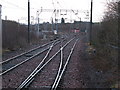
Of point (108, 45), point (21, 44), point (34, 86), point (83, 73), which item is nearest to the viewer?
point (34, 86)

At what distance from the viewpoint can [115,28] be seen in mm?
14797

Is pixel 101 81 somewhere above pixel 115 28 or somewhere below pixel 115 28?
below

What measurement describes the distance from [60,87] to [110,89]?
1.91 metres

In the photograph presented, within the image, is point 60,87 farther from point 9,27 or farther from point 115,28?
point 9,27

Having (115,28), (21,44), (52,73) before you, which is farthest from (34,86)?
(21,44)

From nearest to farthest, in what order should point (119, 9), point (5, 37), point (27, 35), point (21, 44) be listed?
1. point (119, 9)
2. point (5, 37)
3. point (21, 44)
4. point (27, 35)

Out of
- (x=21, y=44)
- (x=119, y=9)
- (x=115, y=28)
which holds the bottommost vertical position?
(x=21, y=44)

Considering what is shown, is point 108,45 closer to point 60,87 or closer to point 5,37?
point 60,87

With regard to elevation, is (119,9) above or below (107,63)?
above

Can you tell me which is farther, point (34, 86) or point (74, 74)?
point (74, 74)

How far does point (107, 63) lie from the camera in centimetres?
1606

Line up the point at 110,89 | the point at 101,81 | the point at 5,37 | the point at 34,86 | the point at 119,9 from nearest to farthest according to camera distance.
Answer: the point at 110,89
the point at 34,86
the point at 101,81
the point at 119,9
the point at 5,37

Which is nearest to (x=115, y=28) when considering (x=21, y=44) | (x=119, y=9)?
(x=119, y=9)

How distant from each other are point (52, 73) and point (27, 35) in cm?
2923
